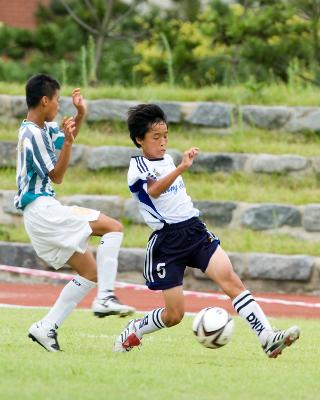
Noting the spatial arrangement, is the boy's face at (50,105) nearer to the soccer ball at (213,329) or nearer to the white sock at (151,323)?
the white sock at (151,323)

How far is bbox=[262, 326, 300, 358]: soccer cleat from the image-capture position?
805 centimetres

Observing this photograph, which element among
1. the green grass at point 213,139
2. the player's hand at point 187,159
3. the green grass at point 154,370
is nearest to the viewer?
the green grass at point 154,370

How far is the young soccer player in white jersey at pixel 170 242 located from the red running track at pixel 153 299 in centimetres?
494

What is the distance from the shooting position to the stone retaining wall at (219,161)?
18594mm

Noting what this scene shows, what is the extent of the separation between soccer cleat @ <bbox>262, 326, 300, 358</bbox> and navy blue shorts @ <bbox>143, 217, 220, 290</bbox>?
0.64 m

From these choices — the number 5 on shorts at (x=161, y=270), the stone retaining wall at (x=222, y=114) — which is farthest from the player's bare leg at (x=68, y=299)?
the stone retaining wall at (x=222, y=114)

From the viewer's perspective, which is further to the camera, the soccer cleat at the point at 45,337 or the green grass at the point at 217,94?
the green grass at the point at 217,94

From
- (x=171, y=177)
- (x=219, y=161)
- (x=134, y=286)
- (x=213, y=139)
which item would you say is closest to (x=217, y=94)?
(x=213, y=139)

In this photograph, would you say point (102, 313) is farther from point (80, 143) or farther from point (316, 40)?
point (316, 40)

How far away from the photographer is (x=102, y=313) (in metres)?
8.54

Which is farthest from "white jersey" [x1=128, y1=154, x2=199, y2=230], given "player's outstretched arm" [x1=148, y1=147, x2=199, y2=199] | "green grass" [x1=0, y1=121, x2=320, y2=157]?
"green grass" [x1=0, y1=121, x2=320, y2=157]

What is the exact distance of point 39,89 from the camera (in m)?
8.83

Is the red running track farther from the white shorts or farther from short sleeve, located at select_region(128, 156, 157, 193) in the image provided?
short sleeve, located at select_region(128, 156, 157, 193)

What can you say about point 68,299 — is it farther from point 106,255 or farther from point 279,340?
point 279,340
